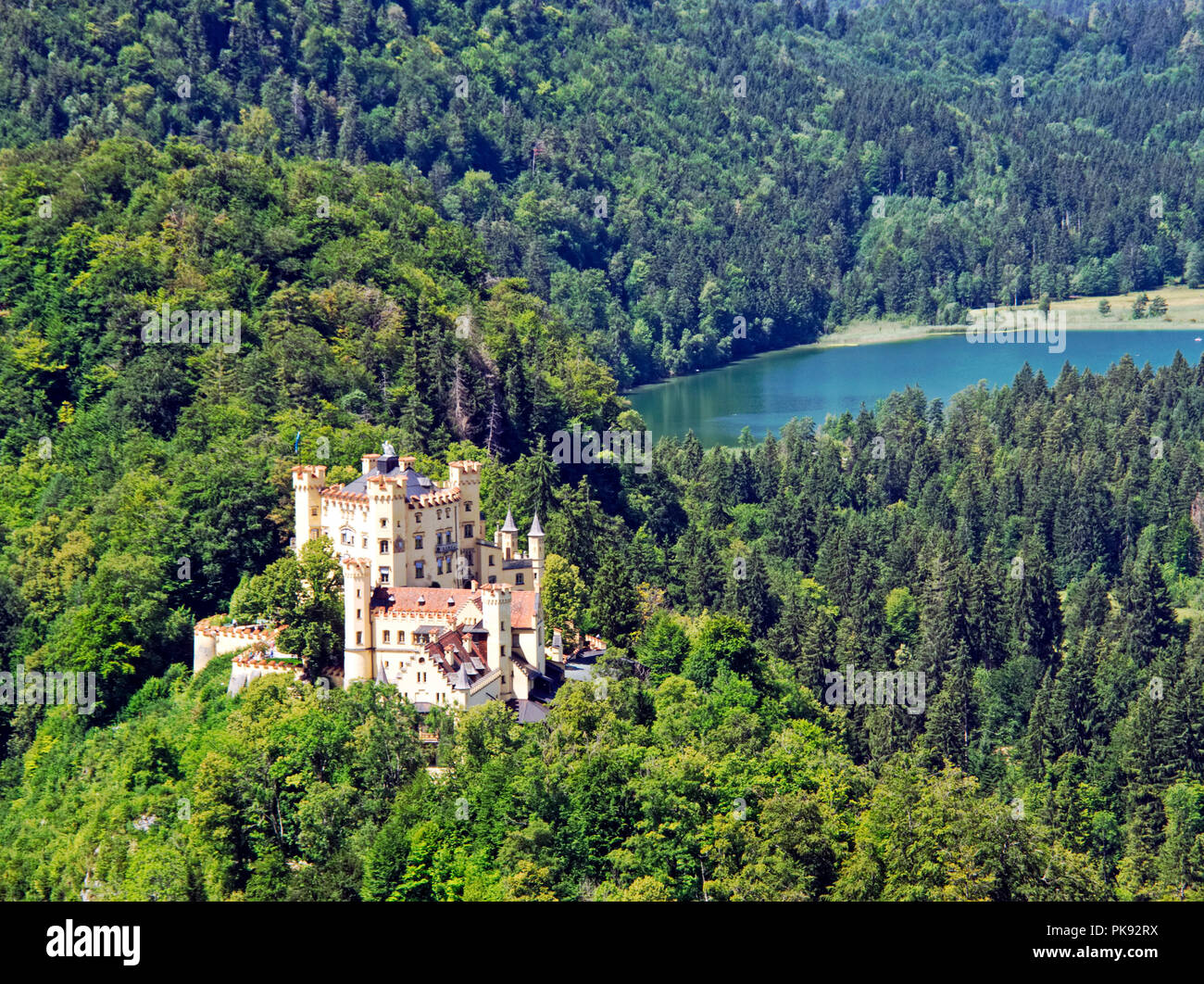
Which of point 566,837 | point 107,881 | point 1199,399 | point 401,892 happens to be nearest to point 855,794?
point 566,837

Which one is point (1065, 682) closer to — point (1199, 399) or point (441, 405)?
point (441, 405)

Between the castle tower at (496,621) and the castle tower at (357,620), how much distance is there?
469cm

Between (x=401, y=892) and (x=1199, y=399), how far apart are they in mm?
129950

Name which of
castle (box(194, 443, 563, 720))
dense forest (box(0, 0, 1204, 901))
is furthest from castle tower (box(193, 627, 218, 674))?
dense forest (box(0, 0, 1204, 901))

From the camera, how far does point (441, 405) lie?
12131cm

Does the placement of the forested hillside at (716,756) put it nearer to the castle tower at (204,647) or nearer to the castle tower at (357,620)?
the castle tower at (204,647)
